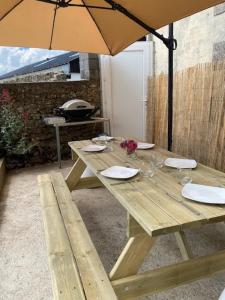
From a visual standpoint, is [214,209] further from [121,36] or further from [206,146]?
[206,146]

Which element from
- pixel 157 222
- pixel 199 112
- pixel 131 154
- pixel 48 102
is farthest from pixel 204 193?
pixel 48 102

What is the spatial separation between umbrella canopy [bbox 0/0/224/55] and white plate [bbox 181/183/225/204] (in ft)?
4.08

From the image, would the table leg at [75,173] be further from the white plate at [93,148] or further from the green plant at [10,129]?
the green plant at [10,129]

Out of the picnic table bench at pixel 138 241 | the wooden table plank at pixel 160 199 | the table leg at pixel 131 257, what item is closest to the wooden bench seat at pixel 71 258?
the picnic table bench at pixel 138 241

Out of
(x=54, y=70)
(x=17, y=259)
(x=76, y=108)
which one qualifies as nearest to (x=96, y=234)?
(x=17, y=259)

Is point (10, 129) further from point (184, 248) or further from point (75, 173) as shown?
point (184, 248)

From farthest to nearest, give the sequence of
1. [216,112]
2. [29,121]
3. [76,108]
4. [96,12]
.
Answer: [29,121] < [76,108] < [216,112] < [96,12]

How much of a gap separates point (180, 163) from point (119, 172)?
47 cm

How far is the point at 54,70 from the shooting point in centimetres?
579

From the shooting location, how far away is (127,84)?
500 centimetres

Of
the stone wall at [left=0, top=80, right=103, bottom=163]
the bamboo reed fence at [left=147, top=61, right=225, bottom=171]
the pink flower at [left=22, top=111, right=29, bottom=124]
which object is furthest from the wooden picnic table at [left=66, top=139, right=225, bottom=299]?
the stone wall at [left=0, top=80, right=103, bottom=163]

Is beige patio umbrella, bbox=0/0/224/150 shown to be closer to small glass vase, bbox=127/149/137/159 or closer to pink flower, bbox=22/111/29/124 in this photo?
small glass vase, bbox=127/149/137/159

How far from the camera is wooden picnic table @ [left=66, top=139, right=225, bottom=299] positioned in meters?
1.23

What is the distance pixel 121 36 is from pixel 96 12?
1.12ft
